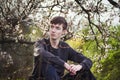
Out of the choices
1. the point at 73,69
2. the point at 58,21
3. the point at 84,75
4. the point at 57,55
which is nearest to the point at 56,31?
the point at 58,21

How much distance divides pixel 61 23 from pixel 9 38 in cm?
342

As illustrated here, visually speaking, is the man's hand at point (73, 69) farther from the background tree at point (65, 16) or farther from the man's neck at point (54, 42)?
the background tree at point (65, 16)

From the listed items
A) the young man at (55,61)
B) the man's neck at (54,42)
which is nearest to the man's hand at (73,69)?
the young man at (55,61)

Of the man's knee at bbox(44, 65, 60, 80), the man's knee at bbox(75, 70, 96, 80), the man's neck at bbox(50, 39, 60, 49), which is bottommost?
the man's knee at bbox(75, 70, 96, 80)

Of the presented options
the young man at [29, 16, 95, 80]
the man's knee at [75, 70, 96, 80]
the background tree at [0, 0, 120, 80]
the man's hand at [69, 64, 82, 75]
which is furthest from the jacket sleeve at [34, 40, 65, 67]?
the background tree at [0, 0, 120, 80]

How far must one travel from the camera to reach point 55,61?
13.0 feet

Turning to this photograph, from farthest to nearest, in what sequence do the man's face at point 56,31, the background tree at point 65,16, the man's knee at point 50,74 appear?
the background tree at point 65,16 < the man's face at point 56,31 < the man's knee at point 50,74

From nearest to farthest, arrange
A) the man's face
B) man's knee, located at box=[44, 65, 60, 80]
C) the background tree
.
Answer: man's knee, located at box=[44, 65, 60, 80], the man's face, the background tree

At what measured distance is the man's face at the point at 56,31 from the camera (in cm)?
402

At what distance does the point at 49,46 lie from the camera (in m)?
4.08

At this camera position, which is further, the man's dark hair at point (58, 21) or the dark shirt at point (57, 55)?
the man's dark hair at point (58, 21)

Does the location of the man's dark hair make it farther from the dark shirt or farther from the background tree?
the background tree

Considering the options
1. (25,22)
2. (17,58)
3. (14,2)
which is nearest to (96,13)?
(25,22)

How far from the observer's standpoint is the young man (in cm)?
391
